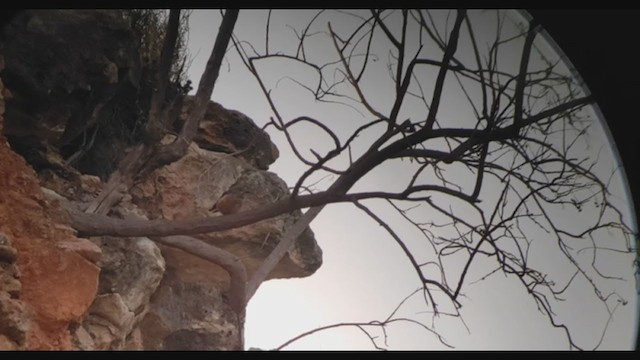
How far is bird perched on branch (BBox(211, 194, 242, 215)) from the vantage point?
3639 mm

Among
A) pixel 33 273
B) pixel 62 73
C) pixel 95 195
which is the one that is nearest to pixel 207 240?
pixel 95 195

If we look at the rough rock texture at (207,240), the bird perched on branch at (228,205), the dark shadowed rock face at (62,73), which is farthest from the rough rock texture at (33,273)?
the bird perched on branch at (228,205)

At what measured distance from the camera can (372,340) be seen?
2.24 m

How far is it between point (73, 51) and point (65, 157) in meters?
0.68

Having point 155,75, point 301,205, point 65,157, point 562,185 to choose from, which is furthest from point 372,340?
point 155,75

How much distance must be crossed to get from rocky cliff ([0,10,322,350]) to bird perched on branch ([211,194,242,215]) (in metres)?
0.01

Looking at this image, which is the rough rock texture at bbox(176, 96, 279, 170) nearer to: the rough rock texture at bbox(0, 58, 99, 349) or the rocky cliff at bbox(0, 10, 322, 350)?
the rocky cliff at bbox(0, 10, 322, 350)

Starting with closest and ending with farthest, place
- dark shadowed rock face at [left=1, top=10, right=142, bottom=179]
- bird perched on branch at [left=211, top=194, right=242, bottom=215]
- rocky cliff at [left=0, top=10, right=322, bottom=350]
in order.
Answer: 1. rocky cliff at [left=0, top=10, right=322, bottom=350]
2. dark shadowed rock face at [left=1, top=10, right=142, bottom=179]
3. bird perched on branch at [left=211, top=194, right=242, bottom=215]

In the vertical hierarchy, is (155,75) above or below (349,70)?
above

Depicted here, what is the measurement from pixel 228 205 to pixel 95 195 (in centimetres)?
97

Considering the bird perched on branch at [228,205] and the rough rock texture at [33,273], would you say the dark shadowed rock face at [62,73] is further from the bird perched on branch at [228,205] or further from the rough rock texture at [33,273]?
the bird perched on branch at [228,205]

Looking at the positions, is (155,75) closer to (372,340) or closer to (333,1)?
(333,1)

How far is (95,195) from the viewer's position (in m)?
2.93

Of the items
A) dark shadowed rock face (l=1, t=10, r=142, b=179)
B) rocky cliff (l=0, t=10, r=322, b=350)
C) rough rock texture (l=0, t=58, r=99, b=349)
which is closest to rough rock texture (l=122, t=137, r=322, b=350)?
rocky cliff (l=0, t=10, r=322, b=350)
